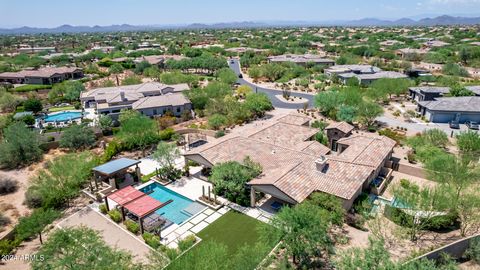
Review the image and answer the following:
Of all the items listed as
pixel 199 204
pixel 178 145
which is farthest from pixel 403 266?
pixel 178 145

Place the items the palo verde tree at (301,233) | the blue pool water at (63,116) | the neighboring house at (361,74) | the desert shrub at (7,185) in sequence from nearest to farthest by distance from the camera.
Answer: the palo verde tree at (301,233) < the desert shrub at (7,185) < the blue pool water at (63,116) < the neighboring house at (361,74)

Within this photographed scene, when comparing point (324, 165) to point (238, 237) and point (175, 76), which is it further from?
point (175, 76)

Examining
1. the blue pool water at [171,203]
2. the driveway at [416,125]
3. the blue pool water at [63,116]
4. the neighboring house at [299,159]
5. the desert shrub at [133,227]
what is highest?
the neighboring house at [299,159]

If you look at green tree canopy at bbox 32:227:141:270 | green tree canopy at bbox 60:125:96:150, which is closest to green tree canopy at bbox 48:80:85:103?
green tree canopy at bbox 60:125:96:150

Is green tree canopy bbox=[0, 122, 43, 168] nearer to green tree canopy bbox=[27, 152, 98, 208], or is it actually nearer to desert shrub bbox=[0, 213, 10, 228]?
green tree canopy bbox=[27, 152, 98, 208]

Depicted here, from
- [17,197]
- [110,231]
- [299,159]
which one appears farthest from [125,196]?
[299,159]

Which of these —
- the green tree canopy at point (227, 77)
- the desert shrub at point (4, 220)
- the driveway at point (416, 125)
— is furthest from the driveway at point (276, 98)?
the desert shrub at point (4, 220)

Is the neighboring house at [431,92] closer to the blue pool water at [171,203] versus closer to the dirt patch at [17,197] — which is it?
the blue pool water at [171,203]
